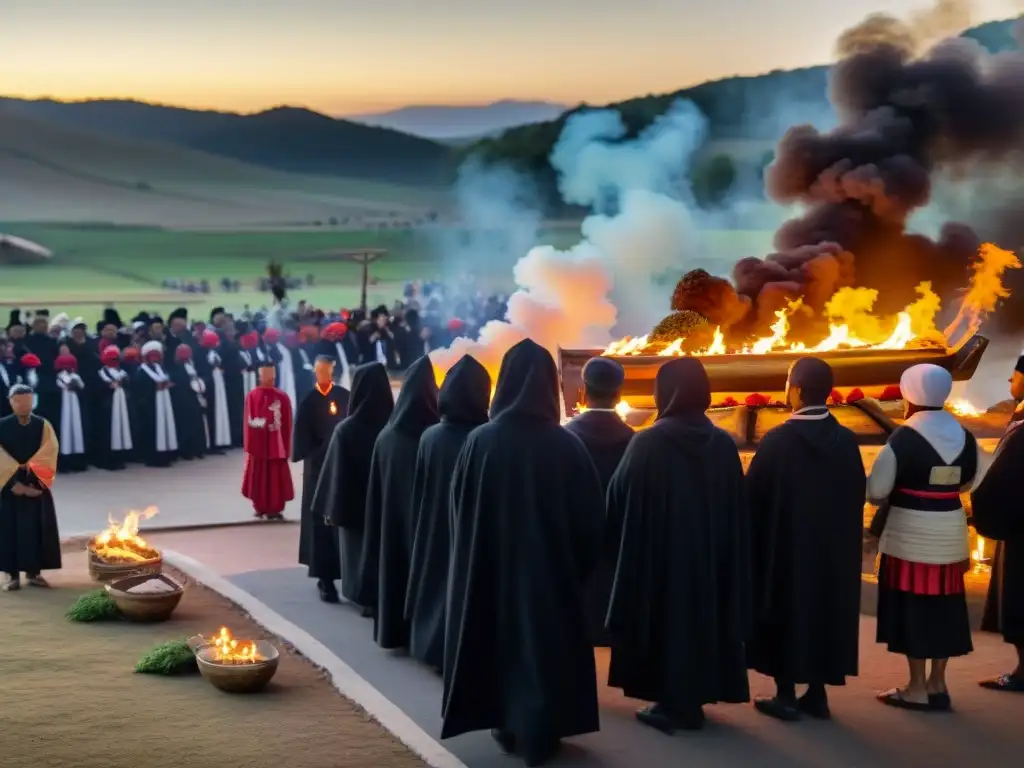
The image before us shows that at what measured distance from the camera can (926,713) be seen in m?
6.34

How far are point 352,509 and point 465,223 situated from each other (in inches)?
574

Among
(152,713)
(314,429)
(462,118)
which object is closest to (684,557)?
(152,713)

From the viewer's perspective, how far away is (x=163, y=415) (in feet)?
49.2

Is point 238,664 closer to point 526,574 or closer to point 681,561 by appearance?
point 526,574

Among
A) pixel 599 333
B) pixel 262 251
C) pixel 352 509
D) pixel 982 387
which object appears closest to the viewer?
pixel 352 509

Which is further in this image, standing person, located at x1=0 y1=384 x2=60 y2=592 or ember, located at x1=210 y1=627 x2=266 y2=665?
standing person, located at x1=0 y1=384 x2=60 y2=592

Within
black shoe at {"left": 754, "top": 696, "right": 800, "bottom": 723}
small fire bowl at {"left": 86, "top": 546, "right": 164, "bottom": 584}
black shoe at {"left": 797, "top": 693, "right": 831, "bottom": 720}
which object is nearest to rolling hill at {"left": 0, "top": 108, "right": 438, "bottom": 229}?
small fire bowl at {"left": 86, "top": 546, "right": 164, "bottom": 584}

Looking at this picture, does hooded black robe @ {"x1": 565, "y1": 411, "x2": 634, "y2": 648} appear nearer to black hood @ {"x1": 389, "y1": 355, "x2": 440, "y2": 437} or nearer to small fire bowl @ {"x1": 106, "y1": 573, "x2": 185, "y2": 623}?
black hood @ {"x1": 389, "y1": 355, "x2": 440, "y2": 437}

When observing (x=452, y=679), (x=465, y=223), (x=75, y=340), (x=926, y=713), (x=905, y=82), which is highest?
(x=905, y=82)

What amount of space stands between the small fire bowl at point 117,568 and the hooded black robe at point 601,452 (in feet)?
11.3

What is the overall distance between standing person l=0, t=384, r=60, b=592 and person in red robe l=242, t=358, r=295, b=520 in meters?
2.63

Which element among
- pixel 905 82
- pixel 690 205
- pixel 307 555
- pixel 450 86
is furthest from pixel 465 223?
pixel 307 555

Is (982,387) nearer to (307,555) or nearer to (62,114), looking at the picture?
(307,555)

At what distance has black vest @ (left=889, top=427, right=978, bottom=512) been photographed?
6.22 m
